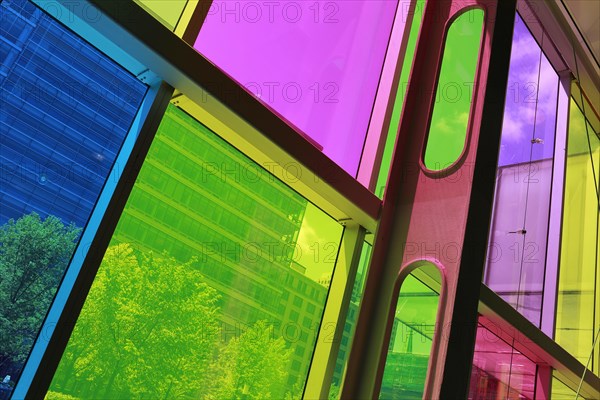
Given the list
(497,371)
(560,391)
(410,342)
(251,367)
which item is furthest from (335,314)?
(560,391)

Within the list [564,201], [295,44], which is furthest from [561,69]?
[295,44]

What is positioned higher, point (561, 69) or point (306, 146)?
point (561, 69)

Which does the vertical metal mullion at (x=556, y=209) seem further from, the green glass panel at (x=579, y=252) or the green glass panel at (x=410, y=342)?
the green glass panel at (x=410, y=342)

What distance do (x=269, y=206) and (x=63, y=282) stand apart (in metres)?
1.33

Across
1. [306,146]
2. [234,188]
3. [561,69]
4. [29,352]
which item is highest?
[561,69]

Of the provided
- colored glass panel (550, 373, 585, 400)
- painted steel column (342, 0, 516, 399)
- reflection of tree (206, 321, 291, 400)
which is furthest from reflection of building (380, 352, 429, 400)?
colored glass panel (550, 373, 585, 400)

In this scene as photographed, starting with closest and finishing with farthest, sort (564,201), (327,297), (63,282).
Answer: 1. (63,282)
2. (327,297)
3. (564,201)

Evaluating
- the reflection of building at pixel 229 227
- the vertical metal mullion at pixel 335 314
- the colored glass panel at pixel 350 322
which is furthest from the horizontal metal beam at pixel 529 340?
the reflection of building at pixel 229 227

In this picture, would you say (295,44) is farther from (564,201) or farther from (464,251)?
(564,201)

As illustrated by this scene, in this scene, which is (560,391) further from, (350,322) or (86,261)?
(86,261)

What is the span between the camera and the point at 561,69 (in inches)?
255

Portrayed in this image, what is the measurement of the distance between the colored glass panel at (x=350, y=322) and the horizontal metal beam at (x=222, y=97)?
227 mm

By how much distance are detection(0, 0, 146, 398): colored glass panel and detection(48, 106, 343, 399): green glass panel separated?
0.20 metres

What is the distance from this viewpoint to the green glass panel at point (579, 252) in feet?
19.8
